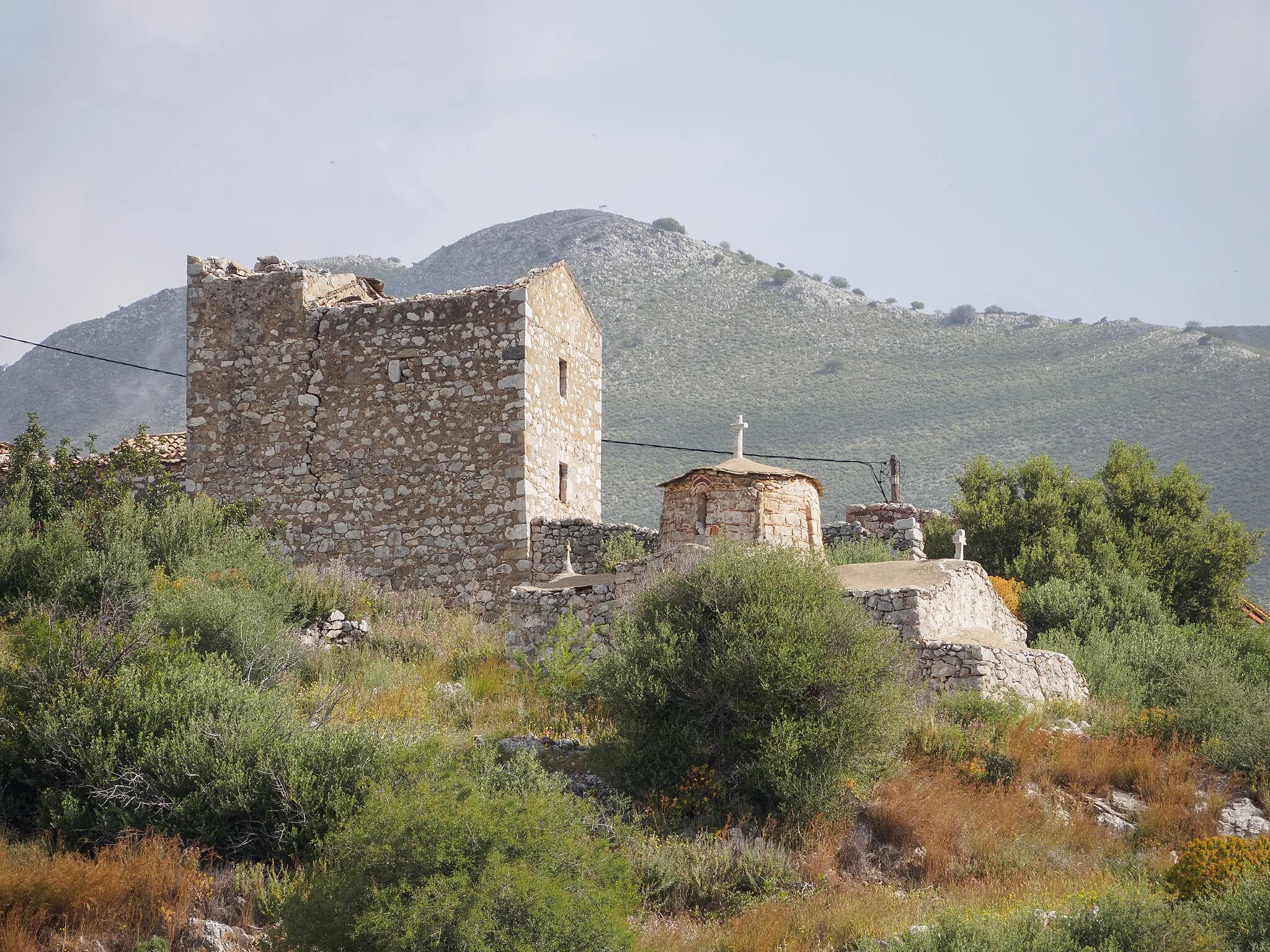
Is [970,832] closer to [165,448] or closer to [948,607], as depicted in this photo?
[948,607]

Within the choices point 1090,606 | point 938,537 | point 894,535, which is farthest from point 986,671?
point 938,537

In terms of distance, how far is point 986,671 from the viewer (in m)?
15.9

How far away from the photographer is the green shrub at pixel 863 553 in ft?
67.7

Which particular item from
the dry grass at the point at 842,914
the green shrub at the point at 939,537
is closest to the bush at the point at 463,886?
the dry grass at the point at 842,914

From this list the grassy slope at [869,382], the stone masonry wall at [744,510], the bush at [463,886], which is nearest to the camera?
the bush at [463,886]

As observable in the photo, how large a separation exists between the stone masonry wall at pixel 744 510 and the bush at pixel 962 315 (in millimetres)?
50544

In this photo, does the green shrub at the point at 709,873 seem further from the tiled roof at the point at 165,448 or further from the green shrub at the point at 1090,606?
the tiled roof at the point at 165,448

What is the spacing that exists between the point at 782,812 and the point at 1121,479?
16174mm

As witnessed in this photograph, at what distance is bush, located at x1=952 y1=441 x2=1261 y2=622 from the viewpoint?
80.1 ft

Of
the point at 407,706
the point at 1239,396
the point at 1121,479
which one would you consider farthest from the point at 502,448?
the point at 1239,396

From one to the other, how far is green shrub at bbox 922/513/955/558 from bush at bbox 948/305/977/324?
4253 cm

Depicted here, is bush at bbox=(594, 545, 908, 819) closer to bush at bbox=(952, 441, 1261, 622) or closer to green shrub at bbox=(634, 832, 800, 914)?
green shrub at bbox=(634, 832, 800, 914)

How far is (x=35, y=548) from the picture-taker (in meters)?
17.9

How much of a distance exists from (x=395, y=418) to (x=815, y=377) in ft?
127
